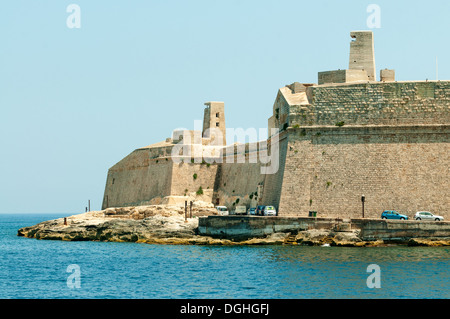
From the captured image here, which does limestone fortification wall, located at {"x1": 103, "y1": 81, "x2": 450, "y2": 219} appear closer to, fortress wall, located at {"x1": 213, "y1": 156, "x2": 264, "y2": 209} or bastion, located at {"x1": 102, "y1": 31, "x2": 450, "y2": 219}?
bastion, located at {"x1": 102, "y1": 31, "x2": 450, "y2": 219}

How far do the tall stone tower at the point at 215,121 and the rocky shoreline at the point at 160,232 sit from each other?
1371 cm

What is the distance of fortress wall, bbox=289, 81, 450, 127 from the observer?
141 feet

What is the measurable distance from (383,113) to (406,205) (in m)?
5.50

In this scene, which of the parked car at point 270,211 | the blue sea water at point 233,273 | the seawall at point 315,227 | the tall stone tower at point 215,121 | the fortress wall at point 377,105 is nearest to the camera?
the blue sea water at point 233,273

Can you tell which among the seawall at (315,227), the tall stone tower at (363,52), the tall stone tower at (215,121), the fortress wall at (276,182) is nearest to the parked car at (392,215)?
the seawall at (315,227)

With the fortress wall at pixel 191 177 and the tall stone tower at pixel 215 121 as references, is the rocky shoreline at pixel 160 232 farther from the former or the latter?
the tall stone tower at pixel 215 121

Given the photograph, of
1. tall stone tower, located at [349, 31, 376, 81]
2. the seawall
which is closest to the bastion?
tall stone tower, located at [349, 31, 376, 81]

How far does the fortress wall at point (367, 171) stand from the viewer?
42.6 metres

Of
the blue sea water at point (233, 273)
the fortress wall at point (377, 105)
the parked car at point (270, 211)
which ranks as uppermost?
the fortress wall at point (377, 105)

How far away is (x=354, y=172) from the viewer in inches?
1705

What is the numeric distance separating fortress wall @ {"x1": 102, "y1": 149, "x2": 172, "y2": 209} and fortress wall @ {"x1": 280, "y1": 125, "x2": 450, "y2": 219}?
2181cm

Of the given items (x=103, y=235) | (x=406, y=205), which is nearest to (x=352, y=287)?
(x=406, y=205)

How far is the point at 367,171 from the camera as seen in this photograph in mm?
43125
